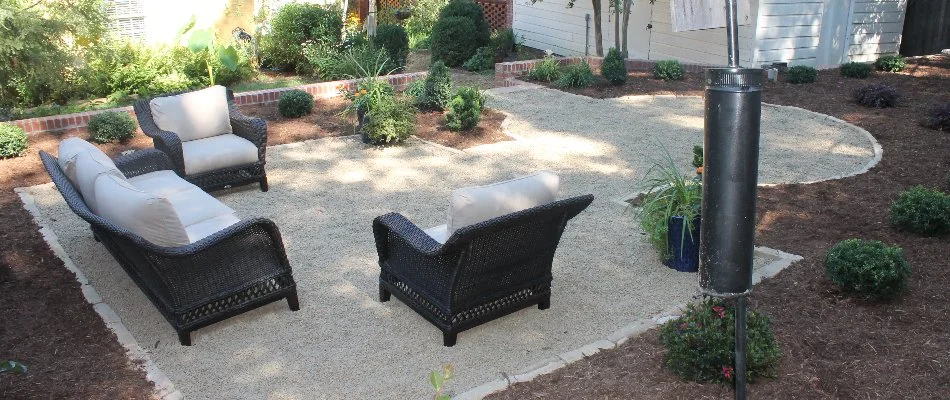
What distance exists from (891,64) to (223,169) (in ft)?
34.2

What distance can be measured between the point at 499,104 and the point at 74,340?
7.53m

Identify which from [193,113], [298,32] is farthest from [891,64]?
[193,113]

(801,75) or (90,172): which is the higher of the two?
(90,172)

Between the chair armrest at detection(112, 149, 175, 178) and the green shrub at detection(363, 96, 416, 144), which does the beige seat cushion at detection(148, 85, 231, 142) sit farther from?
the green shrub at detection(363, 96, 416, 144)

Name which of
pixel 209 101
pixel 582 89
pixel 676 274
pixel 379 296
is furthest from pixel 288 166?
pixel 582 89

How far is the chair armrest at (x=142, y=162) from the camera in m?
6.88

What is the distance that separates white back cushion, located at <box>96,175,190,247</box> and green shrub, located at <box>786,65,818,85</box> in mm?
10127

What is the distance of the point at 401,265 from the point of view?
206 inches

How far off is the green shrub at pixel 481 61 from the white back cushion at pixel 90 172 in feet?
31.8

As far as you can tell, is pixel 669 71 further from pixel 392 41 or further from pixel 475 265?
pixel 475 265

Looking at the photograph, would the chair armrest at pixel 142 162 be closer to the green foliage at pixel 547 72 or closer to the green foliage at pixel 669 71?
the green foliage at pixel 547 72

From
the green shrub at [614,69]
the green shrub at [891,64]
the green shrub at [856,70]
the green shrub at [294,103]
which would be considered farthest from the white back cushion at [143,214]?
the green shrub at [891,64]

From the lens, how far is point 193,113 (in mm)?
8023

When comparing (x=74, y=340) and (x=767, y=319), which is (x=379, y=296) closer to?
(x=74, y=340)
